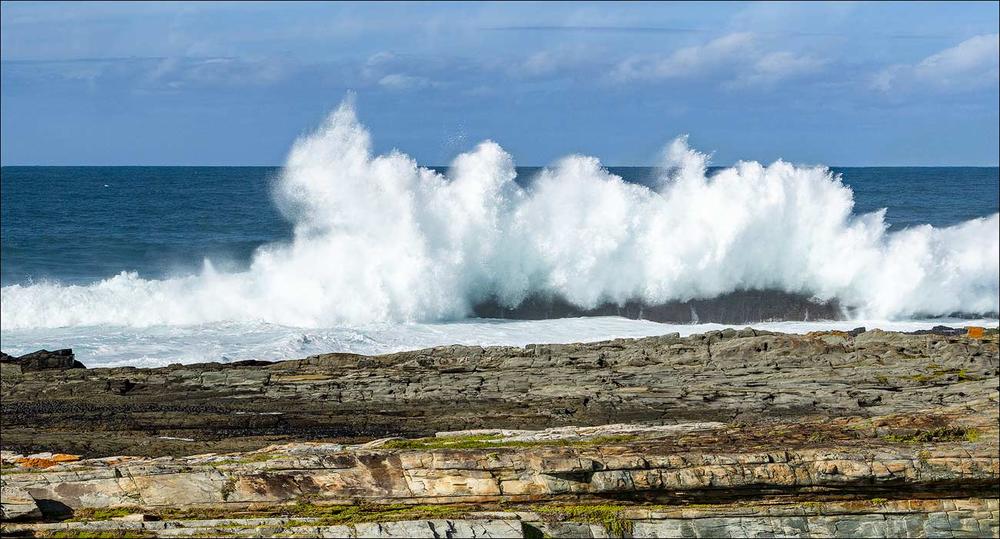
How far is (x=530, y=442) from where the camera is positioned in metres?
15.4

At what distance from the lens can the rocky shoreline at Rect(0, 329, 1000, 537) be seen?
12828 mm

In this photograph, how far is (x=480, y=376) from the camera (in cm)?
2211

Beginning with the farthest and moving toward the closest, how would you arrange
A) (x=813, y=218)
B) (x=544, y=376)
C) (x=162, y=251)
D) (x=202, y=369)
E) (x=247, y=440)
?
(x=162, y=251), (x=813, y=218), (x=202, y=369), (x=544, y=376), (x=247, y=440)

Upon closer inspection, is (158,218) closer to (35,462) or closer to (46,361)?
(46,361)

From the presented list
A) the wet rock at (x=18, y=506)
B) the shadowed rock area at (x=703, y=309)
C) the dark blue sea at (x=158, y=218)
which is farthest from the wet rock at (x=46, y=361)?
the dark blue sea at (x=158, y=218)

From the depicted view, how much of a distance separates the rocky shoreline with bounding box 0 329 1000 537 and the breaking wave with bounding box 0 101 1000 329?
1371cm

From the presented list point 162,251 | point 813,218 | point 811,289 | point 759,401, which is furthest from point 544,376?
point 162,251

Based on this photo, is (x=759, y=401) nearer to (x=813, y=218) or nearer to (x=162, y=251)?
(x=813, y=218)

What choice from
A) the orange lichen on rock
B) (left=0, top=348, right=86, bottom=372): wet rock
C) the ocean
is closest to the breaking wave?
the ocean

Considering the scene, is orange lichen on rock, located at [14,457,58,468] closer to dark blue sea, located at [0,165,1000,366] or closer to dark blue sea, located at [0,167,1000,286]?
dark blue sea, located at [0,165,1000,366]

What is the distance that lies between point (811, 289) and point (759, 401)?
20520 mm

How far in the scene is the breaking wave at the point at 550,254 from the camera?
37875 mm

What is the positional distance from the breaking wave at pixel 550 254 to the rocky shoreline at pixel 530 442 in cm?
1371

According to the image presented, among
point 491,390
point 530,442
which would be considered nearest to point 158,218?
point 491,390
